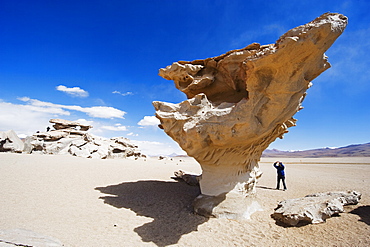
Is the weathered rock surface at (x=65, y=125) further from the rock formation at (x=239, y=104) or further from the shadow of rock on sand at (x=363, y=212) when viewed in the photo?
the shadow of rock on sand at (x=363, y=212)

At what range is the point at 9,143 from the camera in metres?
18.1

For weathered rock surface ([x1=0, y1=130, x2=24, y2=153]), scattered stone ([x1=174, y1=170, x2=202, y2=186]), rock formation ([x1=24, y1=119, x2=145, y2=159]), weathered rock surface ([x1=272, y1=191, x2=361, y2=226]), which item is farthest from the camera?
rock formation ([x1=24, y1=119, x2=145, y2=159])

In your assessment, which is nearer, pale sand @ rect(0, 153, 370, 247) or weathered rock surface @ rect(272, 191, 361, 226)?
pale sand @ rect(0, 153, 370, 247)

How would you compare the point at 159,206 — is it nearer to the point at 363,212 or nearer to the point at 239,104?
the point at 239,104

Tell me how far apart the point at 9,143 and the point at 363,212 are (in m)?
24.8

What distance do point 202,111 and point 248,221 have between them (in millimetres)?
3486

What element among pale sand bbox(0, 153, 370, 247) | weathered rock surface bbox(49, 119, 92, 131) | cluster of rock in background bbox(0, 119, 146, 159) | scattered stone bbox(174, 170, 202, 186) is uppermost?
weathered rock surface bbox(49, 119, 92, 131)

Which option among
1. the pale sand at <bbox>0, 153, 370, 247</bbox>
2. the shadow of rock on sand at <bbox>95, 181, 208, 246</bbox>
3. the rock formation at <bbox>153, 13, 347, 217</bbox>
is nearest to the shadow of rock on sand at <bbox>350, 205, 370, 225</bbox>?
the pale sand at <bbox>0, 153, 370, 247</bbox>

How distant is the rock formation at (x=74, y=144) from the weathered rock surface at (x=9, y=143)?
630mm

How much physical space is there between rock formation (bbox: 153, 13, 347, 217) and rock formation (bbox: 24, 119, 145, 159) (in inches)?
571

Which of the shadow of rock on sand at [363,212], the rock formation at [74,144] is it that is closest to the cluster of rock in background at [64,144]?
the rock formation at [74,144]

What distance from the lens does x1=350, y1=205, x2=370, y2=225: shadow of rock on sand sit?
5.50 meters

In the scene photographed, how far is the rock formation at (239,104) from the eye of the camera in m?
4.45

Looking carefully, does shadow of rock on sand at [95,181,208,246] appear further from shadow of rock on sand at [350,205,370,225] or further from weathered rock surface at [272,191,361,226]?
shadow of rock on sand at [350,205,370,225]
